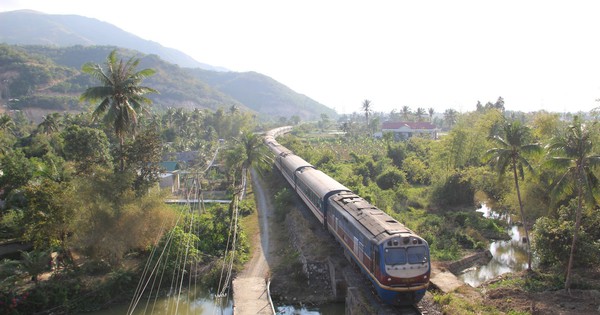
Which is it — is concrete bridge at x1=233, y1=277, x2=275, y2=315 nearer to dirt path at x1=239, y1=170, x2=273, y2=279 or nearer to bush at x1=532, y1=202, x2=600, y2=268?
dirt path at x1=239, y1=170, x2=273, y2=279

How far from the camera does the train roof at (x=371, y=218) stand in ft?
55.0

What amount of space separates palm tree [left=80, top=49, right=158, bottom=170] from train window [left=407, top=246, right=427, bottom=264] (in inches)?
676

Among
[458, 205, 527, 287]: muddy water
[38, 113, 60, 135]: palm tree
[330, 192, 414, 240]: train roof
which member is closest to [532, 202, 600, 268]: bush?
[458, 205, 527, 287]: muddy water

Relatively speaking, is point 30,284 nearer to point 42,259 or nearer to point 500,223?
point 42,259

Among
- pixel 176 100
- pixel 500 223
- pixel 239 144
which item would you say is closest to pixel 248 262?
pixel 239 144

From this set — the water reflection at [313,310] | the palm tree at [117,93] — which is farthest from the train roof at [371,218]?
the palm tree at [117,93]

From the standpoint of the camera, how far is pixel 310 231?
2716 cm

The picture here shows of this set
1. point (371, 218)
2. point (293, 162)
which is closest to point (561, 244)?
point (371, 218)

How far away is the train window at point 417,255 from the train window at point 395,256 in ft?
0.88

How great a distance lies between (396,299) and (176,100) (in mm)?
179921

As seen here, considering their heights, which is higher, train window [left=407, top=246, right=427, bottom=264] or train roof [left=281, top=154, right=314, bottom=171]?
train roof [left=281, top=154, right=314, bottom=171]

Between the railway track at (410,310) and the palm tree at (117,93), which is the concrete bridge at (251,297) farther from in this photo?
the palm tree at (117,93)

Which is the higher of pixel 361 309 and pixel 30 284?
pixel 361 309

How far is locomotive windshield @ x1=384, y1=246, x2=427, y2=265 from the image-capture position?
15.7m
